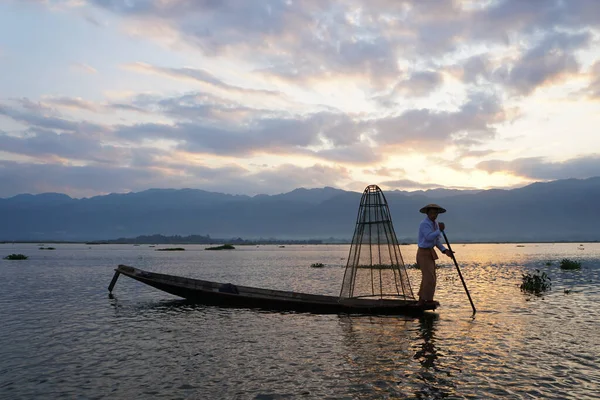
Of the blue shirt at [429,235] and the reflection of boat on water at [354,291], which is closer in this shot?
the blue shirt at [429,235]

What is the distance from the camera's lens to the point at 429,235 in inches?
746

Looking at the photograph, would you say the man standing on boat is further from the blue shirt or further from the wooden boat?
the wooden boat

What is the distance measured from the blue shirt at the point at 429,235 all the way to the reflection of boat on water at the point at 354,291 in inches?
77.5

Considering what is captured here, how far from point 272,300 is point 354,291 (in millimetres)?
4332

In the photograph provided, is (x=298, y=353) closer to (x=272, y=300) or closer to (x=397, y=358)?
(x=397, y=358)

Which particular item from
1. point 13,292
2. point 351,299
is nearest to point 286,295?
point 351,299

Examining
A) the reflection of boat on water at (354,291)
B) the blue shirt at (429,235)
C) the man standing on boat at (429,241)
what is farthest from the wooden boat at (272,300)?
the blue shirt at (429,235)

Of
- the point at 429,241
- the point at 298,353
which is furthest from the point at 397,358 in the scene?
the point at 429,241

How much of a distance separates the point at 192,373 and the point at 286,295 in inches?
424

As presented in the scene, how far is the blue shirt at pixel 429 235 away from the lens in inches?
746

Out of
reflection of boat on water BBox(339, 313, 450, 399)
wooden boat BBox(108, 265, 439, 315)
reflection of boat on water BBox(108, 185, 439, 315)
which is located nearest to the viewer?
reflection of boat on water BBox(339, 313, 450, 399)

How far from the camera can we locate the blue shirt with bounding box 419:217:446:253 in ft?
62.1

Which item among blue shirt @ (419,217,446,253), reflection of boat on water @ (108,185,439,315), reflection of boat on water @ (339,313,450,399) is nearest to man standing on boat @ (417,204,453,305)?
blue shirt @ (419,217,446,253)

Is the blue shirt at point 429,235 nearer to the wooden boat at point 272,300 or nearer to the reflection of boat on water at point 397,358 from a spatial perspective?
the wooden boat at point 272,300
